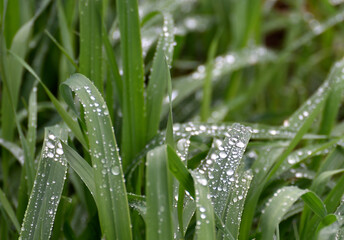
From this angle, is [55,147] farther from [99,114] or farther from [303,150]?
[303,150]

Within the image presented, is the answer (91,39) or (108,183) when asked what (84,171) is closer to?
(108,183)

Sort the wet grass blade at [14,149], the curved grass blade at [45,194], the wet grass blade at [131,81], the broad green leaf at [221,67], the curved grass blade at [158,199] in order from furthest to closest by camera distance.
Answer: the broad green leaf at [221,67], the wet grass blade at [14,149], the wet grass blade at [131,81], the curved grass blade at [45,194], the curved grass blade at [158,199]

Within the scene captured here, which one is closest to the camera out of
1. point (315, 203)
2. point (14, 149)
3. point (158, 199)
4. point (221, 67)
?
point (158, 199)

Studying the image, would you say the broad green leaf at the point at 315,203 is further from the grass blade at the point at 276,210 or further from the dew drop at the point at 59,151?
the dew drop at the point at 59,151

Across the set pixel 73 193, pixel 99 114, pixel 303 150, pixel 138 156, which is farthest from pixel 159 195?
pixel 73 193

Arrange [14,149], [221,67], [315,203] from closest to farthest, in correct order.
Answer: [315,203] < [14,149] < [221,67]

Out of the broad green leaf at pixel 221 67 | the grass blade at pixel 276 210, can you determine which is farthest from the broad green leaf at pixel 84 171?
the broad green leaf at pixel 221 67

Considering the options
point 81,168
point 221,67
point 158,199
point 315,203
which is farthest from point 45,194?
point 221,67

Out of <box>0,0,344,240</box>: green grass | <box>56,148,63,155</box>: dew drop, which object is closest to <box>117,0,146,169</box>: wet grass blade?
<box>0,0,344,240</box>: green grass
